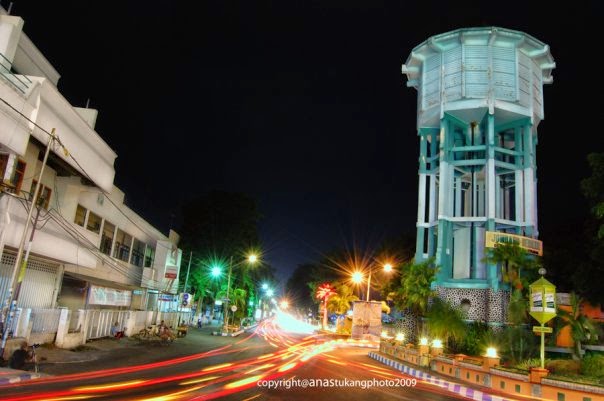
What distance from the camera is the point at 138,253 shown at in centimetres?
3912

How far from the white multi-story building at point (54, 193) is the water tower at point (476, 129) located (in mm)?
25837

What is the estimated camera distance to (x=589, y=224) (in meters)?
37.1

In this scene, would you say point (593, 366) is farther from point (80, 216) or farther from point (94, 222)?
point (94, 222)

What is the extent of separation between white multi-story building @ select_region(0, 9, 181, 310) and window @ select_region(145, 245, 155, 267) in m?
5.87

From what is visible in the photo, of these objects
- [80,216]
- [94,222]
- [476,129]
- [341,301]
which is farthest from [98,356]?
[341,301]

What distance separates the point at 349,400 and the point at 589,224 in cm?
3253

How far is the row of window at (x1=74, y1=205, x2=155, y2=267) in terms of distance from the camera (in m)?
27.2

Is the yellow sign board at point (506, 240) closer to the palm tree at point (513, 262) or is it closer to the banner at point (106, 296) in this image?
the palm tree at point (513, 262)

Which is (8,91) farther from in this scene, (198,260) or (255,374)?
(198,260)

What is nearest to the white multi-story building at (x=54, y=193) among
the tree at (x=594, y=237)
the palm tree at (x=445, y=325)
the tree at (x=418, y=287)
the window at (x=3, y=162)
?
the window at (x=3, y=162)

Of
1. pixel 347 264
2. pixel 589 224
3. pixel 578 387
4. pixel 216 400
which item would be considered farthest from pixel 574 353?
pixel 347 264

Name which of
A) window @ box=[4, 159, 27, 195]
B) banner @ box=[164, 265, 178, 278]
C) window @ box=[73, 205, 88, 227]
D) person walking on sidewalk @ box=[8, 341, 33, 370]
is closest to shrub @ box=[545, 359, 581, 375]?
person walking on sidewalk @ box=[8, 341, 33, 370]

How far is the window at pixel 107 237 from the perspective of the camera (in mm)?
30795

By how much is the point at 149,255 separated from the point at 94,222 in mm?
13573
